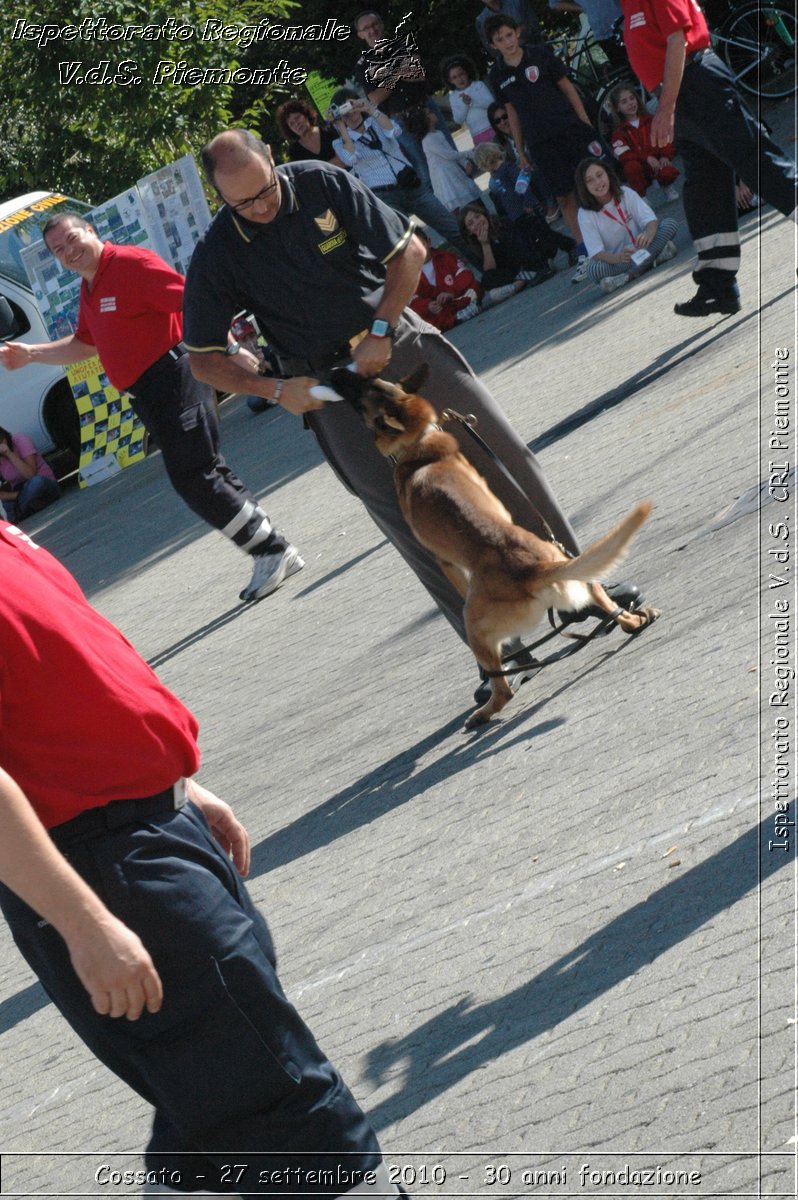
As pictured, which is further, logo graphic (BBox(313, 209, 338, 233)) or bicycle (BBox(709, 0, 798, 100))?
bicycle (BBox(709, 0, 798, 100))

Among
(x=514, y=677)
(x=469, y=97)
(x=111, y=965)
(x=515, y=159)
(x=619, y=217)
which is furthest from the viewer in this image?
(x=469, y=97)

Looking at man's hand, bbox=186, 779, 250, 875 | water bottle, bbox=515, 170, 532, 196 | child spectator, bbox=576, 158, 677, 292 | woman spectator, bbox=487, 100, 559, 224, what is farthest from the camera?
water bottle, bbox=515, 170, 532, 196

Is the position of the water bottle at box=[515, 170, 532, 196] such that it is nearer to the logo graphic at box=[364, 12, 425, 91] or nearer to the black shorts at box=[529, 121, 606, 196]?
the black shorts at box=[529, 121, 606, 196]

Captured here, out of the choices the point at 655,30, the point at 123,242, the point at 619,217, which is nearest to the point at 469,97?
the point at 123,242

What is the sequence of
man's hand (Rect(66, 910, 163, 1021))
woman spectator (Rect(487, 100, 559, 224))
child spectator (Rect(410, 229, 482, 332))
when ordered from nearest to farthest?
1. man's hand (Rect(66, 910, 163, 1021))
2. woman spectator (Rect(487, 100, 559, 224))
3. child spectator (Rect(410, 229, 482, 332))

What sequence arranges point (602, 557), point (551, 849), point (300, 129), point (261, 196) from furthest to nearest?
point (300, 129)
point (261, 196)
point (602, 557)
point (551, 849)

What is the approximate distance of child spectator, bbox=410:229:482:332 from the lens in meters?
14.4

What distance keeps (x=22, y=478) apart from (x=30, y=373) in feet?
3.74

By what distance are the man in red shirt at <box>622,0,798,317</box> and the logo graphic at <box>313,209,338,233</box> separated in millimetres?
3411

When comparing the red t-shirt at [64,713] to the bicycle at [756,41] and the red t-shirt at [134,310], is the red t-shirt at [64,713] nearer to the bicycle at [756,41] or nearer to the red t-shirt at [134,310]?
the red t-shirt at [134,310]

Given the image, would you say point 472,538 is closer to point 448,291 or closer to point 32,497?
point 448,291

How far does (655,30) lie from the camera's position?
825 centimetres

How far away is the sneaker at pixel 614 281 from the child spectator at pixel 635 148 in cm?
211

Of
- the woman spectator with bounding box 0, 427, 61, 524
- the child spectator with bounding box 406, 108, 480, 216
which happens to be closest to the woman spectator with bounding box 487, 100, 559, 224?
the child spectator with bounding box 406, 108, 480, 216
